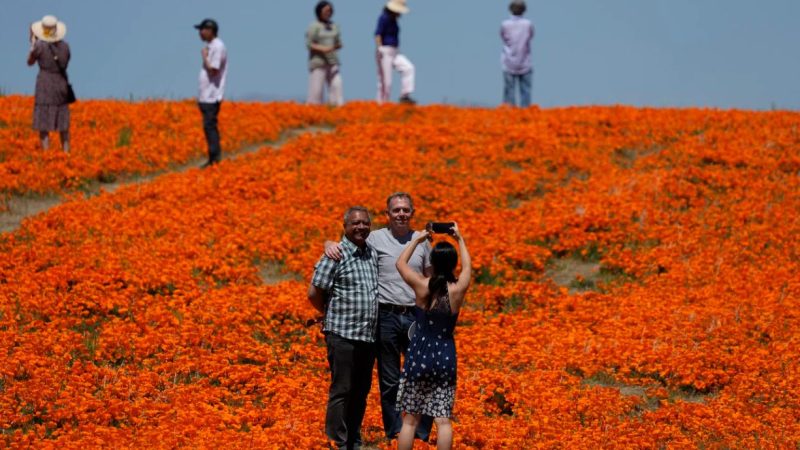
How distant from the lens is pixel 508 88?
3014 centimetres

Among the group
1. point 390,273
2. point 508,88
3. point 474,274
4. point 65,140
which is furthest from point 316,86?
point 390,273

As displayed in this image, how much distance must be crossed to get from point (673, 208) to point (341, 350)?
12227 millimetres

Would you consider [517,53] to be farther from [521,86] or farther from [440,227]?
[440,227]

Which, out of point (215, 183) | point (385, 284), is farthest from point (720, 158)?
point (385, 284)

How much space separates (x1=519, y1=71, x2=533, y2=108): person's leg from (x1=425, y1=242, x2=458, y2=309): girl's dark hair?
21.3 m

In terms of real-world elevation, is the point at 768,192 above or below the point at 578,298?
above

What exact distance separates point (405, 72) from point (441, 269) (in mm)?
21811

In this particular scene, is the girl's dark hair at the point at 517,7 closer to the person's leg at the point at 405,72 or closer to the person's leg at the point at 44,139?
the person's leg at the point at 405,72

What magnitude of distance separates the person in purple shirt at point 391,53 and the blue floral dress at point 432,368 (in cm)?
2127

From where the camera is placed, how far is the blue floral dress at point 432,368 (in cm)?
930

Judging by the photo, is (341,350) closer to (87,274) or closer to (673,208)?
(87,274)

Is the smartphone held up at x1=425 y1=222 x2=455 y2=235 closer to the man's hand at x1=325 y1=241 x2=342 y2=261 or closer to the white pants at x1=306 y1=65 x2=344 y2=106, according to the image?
the man's hand at x1=325 y1=241 x2=342 y2=261

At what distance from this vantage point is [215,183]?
21.4 metres

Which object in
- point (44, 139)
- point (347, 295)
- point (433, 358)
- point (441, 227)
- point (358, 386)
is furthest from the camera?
point (44, 139)
